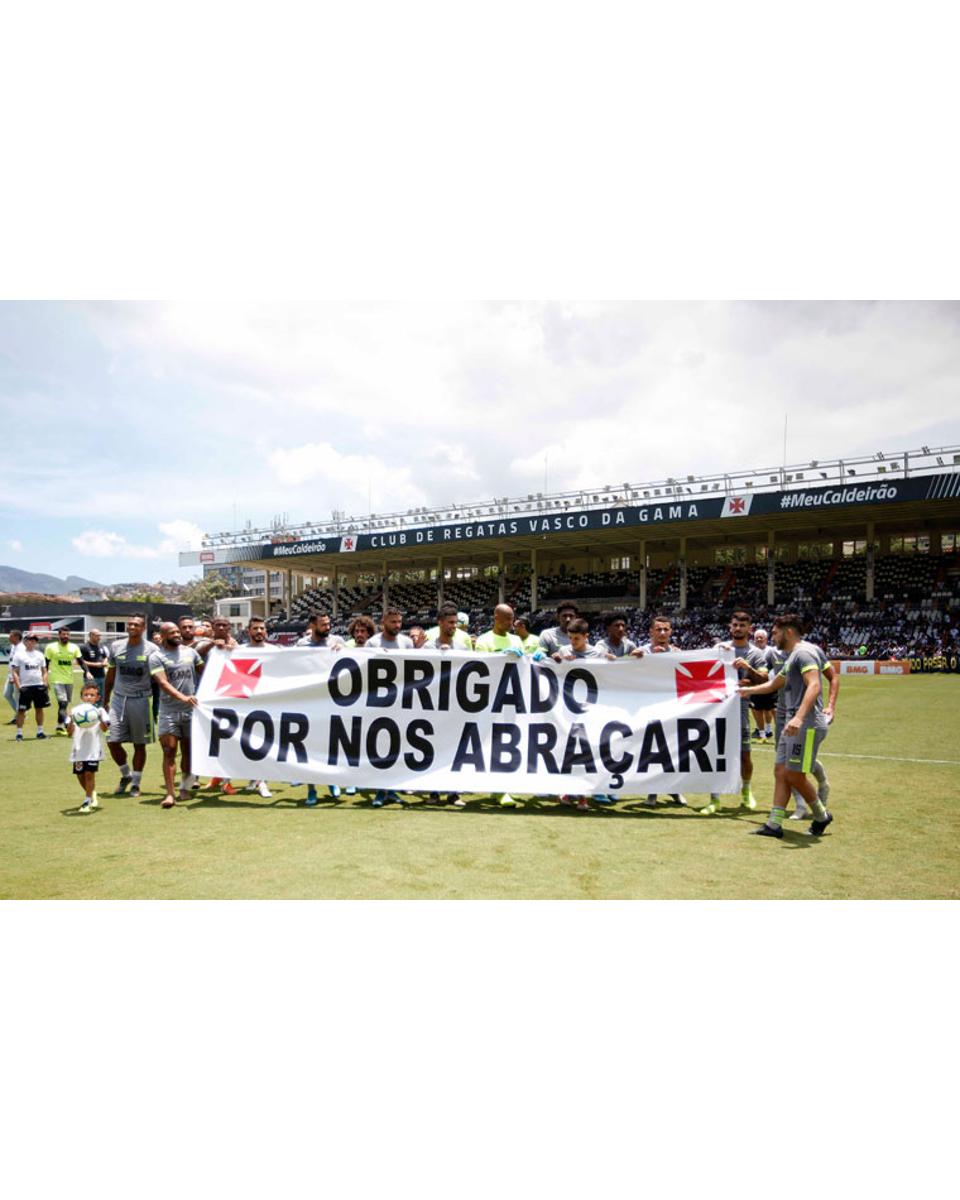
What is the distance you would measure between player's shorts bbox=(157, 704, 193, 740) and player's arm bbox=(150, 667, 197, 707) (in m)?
0.13

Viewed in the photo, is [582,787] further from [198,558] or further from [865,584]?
[198,558]

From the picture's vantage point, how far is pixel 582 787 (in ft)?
21.2

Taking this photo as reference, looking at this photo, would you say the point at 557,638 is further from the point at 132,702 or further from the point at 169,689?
the point at 132,702

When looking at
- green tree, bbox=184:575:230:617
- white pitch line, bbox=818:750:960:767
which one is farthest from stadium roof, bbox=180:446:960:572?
green tree, bbox=184:575:230:617

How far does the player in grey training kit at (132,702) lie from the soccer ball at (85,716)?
89 cm

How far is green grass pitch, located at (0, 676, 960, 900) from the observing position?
4.29 metres

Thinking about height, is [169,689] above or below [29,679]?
above

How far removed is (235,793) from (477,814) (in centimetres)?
259

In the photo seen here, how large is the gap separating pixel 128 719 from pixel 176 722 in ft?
2.08

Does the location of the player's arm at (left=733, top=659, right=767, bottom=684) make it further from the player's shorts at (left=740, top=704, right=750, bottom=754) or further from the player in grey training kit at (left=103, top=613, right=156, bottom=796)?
the player in grey training kit at (left=103, top=613, right=156, bottom=796)

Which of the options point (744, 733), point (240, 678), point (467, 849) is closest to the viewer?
point (467, 849)

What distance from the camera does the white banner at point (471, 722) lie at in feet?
21.5

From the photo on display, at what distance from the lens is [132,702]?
730 cm

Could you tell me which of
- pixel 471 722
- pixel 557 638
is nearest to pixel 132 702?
pixel 471 722
